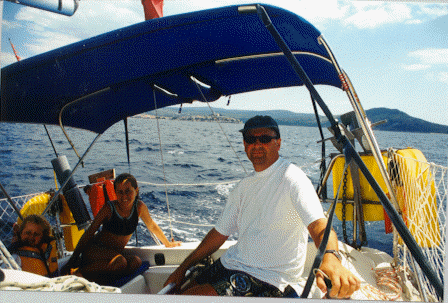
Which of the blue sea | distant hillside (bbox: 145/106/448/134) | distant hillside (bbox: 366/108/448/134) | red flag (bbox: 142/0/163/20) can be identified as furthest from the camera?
the blue sea

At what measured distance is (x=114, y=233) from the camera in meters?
2.59

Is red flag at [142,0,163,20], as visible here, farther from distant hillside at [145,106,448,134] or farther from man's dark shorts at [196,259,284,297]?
man's dark shorts at [196,259,284,297]

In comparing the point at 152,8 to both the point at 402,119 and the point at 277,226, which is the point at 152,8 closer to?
the point at 277,226

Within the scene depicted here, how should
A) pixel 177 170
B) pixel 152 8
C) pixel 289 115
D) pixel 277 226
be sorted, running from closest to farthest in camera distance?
pixel 277 226 < pixel 152 8 < pixel 289 115 < pixel 177 170

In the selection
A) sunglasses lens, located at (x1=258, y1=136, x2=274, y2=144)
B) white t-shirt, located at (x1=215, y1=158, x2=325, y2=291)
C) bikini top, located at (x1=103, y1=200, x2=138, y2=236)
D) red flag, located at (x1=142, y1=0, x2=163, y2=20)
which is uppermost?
red flag, located at (x1=142, y1=0, x2=163, y2=20)

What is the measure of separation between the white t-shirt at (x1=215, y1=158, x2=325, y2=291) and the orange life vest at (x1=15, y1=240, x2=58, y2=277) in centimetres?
150

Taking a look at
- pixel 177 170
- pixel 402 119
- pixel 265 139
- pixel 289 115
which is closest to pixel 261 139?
pixel 265 139

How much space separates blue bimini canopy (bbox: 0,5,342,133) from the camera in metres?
1.75

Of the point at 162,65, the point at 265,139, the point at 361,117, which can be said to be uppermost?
the point at 162,65

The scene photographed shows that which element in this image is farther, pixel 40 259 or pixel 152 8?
pixel 40 259

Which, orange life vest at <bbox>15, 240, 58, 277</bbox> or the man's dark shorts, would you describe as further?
orange life vest at <bbox>15, 240, 58, 277</bbox>

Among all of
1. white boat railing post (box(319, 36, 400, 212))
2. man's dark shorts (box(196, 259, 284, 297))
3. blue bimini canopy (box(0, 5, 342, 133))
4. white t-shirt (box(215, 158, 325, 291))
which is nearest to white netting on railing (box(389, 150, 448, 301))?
white boat railing post (box(319, 36, 400, 212))

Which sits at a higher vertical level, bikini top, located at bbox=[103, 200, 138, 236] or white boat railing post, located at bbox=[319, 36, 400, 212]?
white boat railing post, located at bbox=[319, 36, 400, 212]

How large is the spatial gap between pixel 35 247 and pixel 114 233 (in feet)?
2.00
